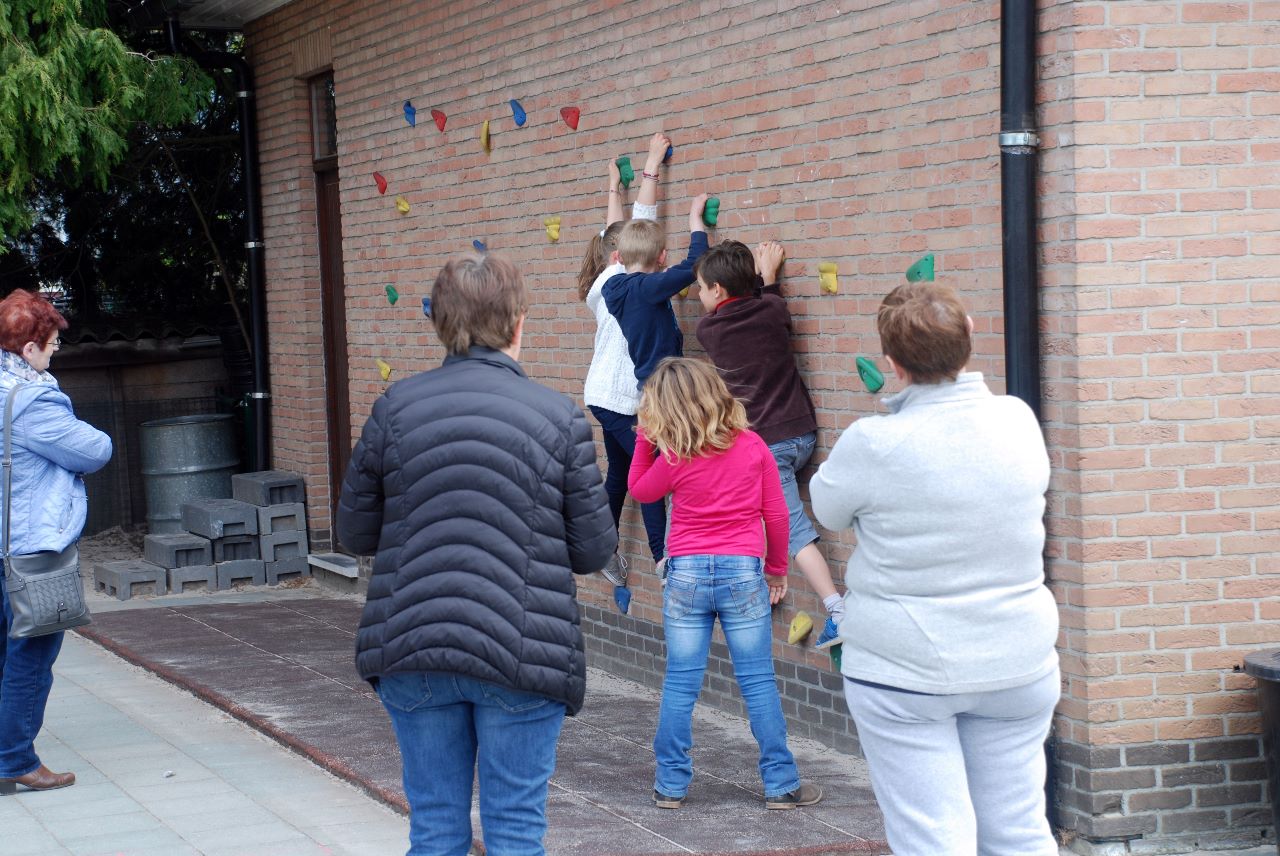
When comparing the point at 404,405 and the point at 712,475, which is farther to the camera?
the point at 712,475

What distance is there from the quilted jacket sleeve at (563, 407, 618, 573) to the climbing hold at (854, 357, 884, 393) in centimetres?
243

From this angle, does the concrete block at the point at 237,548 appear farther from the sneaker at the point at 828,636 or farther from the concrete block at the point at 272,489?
the sneaker at the point at 828,636

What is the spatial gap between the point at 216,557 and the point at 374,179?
3047 millimetres

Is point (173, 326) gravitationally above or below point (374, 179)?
Answer: below

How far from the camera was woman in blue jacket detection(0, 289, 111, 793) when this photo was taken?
19.3ft

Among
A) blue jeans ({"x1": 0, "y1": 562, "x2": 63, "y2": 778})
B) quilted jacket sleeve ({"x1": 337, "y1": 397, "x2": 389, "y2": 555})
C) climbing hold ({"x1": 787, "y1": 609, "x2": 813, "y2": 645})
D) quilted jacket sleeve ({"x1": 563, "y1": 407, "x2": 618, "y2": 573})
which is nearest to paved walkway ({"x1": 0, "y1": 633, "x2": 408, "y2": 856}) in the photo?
blue jeans ({"x1": 0, "y1": 562, "x2": 63, "y2": 778})

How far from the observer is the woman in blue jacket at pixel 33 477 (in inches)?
232

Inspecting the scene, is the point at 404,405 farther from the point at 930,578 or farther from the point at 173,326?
the point at 173,326

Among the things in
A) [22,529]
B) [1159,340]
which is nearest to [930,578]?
[1159,340]

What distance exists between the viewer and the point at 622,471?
7.55m

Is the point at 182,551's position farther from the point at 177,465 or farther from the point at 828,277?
the point at 828,277

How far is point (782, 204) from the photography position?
251 inches

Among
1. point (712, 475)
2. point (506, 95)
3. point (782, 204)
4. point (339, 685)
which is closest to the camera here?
point (712, 475)

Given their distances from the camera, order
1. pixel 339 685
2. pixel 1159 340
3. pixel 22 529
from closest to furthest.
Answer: pixel 1159 340 < pixel 22 529 < pixel 339 685
